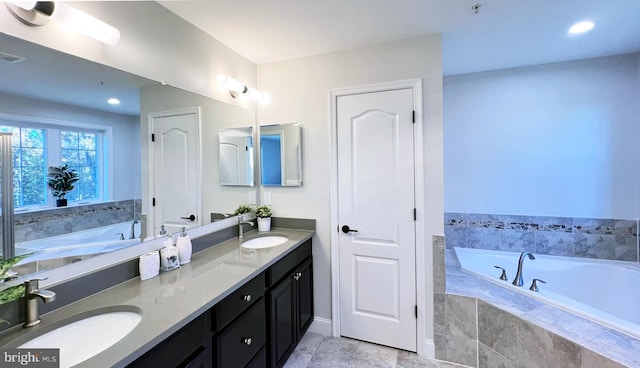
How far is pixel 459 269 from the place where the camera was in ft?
8.07

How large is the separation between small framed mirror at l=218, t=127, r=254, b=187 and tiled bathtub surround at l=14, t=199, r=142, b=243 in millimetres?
761

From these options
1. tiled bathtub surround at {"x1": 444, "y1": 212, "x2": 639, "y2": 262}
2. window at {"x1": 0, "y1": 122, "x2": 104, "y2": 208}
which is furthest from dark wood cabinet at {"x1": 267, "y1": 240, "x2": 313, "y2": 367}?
tiled bathtub surround at {"x1": 444, "y1": 212, "x2": 639, "y2": 262}

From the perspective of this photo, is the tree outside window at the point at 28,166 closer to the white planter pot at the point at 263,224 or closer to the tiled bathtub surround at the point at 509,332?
the white planter pot at the point at 263,224

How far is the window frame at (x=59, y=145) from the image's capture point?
1.10 meters

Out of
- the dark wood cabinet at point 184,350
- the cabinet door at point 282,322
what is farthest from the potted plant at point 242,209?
the dark wood cabinet at point 184,350

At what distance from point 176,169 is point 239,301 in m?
0.97

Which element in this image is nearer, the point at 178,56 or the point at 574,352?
the point at 574,352

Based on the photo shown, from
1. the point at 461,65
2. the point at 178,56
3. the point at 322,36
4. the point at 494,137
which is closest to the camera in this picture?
the point at 178,56

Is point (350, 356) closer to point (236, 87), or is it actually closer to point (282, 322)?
point (282, 322)

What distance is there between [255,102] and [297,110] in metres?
0.45

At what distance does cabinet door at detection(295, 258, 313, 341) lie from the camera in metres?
2.07

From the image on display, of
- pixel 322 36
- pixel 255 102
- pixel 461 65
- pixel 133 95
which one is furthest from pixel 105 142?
pixel 461 65

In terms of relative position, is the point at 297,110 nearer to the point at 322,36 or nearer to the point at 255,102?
the point at 255,102

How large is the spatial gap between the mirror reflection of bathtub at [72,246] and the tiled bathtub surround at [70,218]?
2 cm
